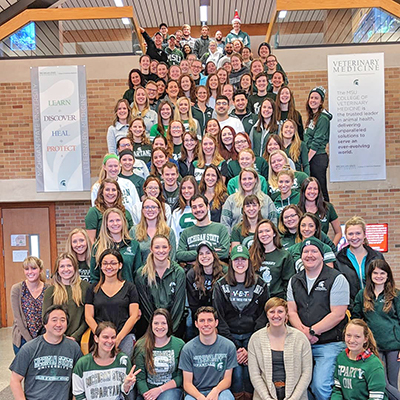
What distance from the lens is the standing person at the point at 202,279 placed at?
16.2ft

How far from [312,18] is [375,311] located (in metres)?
6.80

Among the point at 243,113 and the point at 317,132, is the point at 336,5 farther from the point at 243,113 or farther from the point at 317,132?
the point at 317,132

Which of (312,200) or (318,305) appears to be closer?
(318,305)

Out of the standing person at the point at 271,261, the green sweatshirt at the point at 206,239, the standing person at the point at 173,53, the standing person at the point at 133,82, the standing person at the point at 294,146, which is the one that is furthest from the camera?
the standing person at the point at 173,53

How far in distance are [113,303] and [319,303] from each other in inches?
70.0

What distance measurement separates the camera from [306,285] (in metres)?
4.73

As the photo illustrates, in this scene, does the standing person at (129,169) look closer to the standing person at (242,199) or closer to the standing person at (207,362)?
the standing person at (242,199)

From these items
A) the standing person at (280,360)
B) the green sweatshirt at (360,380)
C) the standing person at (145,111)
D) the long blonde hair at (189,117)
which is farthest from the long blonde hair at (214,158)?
the green sweatshirt at (360,380)

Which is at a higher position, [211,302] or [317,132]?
[317,132]

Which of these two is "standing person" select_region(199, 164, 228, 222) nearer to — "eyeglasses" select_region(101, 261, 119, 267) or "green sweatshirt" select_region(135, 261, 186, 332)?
"green sweatshirt" select_region(135, 261, 186, 332)

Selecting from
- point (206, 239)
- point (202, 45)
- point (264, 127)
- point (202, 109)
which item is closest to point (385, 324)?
point (206, 239)

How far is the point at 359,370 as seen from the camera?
4.26 metres

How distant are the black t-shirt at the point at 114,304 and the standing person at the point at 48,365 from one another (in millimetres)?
359

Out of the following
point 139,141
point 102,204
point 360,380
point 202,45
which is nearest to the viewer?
point 360,380
